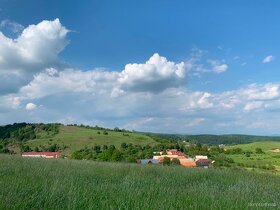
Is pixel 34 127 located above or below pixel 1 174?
above

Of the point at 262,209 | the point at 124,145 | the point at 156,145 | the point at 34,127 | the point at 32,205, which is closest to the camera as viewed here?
the point at 32,205

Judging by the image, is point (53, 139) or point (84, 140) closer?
point (84, 140)

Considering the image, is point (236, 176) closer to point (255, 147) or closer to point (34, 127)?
point (255, 147)

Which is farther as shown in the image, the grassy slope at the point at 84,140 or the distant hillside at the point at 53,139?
the grassy slope at the point at 84,140

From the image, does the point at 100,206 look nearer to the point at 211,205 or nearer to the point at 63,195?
the point at 63,195

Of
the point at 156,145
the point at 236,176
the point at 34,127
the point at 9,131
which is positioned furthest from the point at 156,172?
the point at 34,127

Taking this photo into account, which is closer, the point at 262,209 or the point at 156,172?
the point at 262,209

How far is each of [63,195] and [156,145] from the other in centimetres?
11191

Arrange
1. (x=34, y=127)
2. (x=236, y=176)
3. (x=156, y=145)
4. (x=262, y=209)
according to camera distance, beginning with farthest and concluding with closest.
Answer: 1. (x=34, y=127)
2. (x=156, y=145)
3. (x=236, y=176)
4. (x=262, y=209)

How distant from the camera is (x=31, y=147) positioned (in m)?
110

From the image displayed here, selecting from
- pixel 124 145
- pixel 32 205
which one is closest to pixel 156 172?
pixel 32 205

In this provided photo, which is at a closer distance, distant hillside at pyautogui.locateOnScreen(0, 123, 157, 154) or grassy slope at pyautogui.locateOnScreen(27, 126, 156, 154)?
distant hillside at pyautogui.locateOnScreen(0, 123, 157, 154)

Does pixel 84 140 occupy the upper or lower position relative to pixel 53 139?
lower

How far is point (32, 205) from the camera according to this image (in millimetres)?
5086
